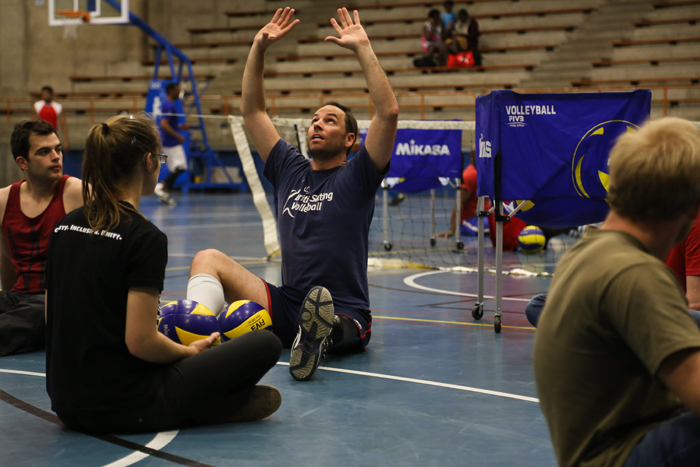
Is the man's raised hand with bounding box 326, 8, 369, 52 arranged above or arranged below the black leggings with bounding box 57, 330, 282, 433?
above

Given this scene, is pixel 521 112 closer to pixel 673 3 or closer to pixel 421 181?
pixel 421 181

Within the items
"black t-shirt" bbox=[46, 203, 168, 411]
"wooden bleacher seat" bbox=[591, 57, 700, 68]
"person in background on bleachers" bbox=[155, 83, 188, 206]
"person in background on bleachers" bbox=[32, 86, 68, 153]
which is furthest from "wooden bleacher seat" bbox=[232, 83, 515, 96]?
"black t-shirt" bbox=[46, 203, 168, 411]

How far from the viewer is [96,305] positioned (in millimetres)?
2602

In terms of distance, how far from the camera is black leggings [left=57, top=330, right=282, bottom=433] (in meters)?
2.78

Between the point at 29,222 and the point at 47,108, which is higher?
the point at 47,108

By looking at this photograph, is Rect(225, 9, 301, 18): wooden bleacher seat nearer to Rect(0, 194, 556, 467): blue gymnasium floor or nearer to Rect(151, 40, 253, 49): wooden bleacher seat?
Rect(151, 40, 253, 49): wooden bleacher seat

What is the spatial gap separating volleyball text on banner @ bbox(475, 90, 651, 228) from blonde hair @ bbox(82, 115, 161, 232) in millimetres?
2685

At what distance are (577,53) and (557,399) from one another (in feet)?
69.3

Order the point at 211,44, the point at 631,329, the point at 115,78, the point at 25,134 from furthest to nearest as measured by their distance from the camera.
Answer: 1. the point at 211,44
2. the point at 115,78
3. the point at 25,134
4. the point at 631,329

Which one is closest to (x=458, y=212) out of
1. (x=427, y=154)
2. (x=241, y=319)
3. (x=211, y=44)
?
(x=427, y=154)

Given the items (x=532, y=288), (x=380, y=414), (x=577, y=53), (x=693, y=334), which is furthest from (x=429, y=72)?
(x=693, y=334)

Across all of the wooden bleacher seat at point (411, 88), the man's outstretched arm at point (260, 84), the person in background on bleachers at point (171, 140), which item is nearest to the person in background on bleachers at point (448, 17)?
the wooden bleacher seat at point (411, 88)

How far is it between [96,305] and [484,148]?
9.95ft

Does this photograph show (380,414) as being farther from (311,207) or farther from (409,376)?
(311,207)
